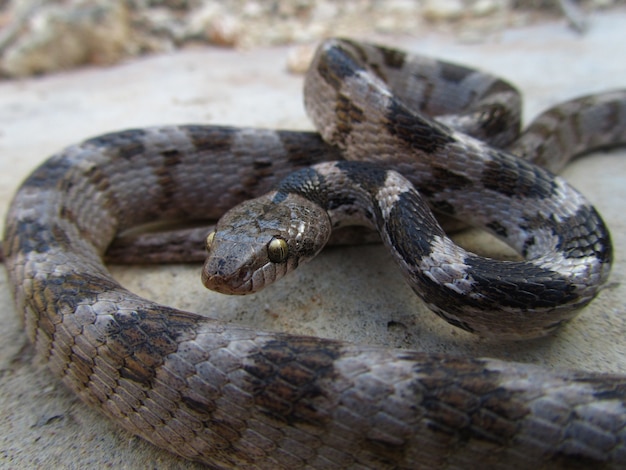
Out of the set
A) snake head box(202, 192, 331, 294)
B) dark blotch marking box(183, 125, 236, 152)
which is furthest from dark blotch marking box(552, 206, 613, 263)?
dark blotch marking box(183, 125, 236, 152)

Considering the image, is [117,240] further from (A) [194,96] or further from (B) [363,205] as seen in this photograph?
(A) [194,96]

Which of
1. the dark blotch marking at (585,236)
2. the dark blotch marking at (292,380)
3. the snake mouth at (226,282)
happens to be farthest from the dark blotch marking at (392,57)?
the dark blotch marking at (292,380)

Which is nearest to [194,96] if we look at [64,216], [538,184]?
[64,216]

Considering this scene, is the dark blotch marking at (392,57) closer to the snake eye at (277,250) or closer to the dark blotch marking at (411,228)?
the dark blotch marking at (411,228)

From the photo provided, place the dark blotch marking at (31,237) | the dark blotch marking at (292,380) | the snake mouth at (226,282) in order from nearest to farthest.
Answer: the dark blotch marking at (292,380) → the snake mouth at (226,282) → the dark blotch marking at (31,237)

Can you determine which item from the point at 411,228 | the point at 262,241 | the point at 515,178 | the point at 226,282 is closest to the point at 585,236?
the point at 515,178

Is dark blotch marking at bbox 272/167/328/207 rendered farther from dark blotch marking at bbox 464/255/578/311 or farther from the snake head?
dark blotch marking at bbox 464/255/578/311
